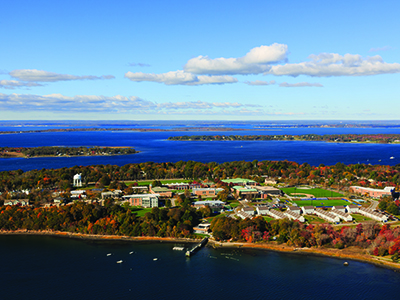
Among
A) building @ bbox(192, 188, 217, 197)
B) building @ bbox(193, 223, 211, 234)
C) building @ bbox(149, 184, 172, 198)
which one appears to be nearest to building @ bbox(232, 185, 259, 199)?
building @ bbox(192, 188, 217, 197)

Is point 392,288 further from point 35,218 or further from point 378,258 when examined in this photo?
point 35,218

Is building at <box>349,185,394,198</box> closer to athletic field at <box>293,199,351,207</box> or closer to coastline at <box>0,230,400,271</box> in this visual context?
athletic field at <box>293,199,351,207</box>

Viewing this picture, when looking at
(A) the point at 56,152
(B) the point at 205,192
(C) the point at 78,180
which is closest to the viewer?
(B) the point at 205,192

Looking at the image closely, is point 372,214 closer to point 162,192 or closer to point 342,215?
point 342,215

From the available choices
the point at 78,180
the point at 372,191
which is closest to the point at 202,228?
the point at 372,191

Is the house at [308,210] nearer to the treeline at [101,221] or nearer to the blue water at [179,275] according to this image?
the blue water at [179,275]

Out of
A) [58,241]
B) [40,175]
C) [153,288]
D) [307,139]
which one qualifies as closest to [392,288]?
[153,288]

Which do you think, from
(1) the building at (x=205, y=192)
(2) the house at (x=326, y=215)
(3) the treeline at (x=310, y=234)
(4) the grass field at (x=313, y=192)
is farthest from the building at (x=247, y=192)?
(3) the treeline at (x=310, y=234)
